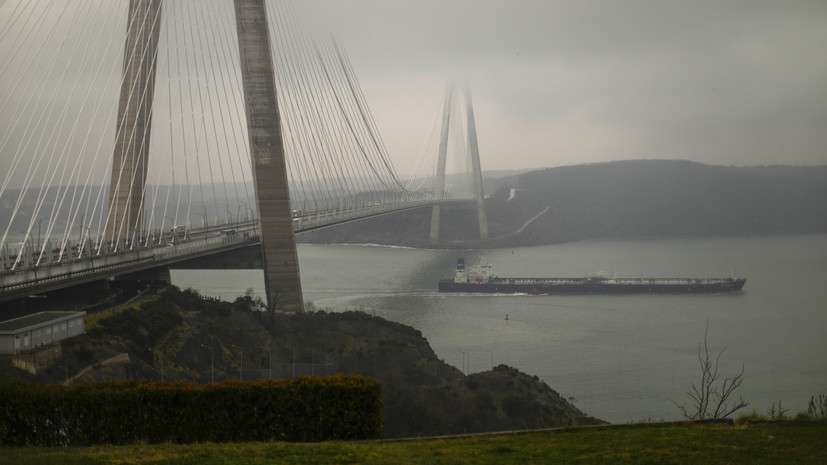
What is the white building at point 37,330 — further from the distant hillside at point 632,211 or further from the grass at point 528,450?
the distant hillside at point 632,211

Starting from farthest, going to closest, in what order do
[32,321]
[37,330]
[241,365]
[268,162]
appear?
[268,162]
[241,365]
[32,321]
[37,330]

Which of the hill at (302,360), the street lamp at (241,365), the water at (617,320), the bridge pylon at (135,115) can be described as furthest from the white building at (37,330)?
the bridge pylon at (135,115)

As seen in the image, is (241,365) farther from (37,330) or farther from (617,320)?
(617,320)

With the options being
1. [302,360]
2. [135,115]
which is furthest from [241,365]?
[135,115]

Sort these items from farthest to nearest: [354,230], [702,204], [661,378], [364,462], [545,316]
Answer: [702,204], [354,230], [545,316], [661,378], [364,462]

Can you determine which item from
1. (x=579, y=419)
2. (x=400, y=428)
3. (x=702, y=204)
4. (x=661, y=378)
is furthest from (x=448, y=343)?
(x=702, y=204)

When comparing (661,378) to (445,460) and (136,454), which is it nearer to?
(445,460)
